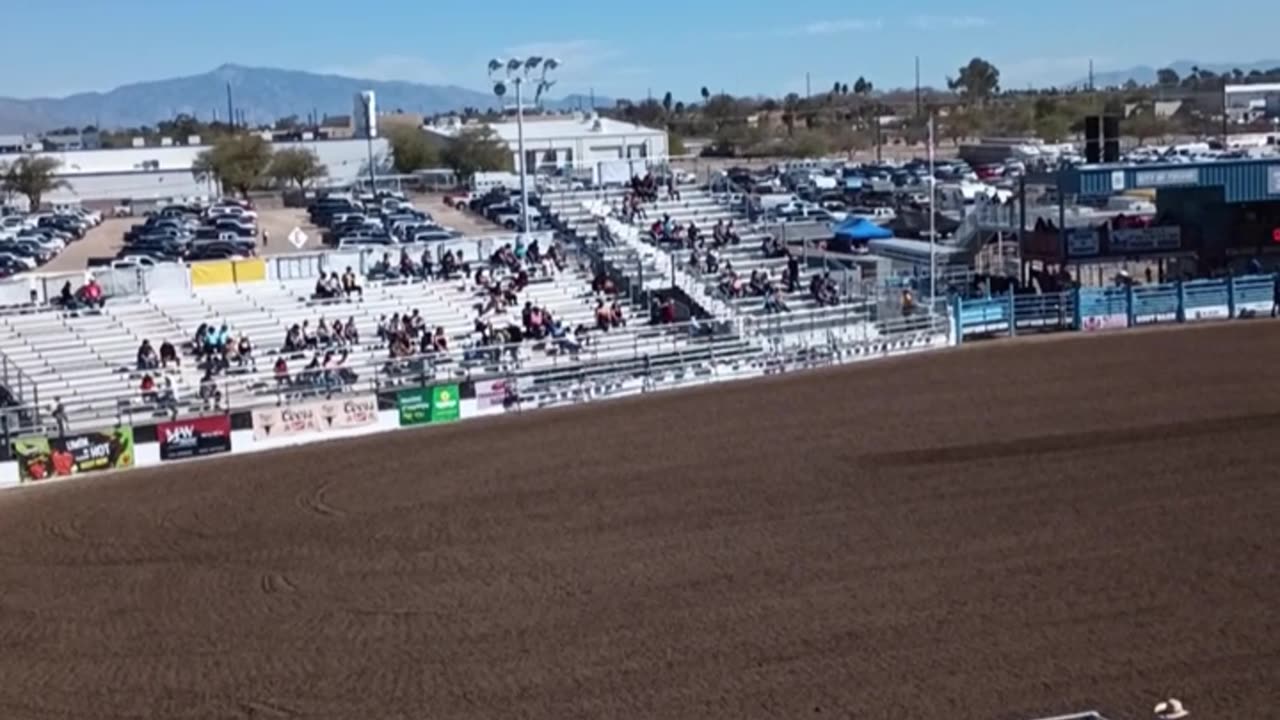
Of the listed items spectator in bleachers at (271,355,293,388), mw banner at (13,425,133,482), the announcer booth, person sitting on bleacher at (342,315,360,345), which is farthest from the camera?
the announcer booth

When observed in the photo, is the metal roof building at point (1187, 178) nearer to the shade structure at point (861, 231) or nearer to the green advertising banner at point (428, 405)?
the shade structure at point (861, 231)

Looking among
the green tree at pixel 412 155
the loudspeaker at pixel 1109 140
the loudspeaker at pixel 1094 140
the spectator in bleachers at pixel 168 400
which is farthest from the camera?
the green tree at pixel 412 155

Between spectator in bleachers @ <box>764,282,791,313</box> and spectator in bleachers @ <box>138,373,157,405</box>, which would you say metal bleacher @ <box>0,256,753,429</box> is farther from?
spectator in bleachers @ <box>764,282,791,313</box>

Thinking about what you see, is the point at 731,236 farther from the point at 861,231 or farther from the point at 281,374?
the point at 281,374

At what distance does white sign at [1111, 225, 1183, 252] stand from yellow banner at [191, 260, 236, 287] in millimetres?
20431

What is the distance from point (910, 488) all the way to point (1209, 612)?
626 centimetres

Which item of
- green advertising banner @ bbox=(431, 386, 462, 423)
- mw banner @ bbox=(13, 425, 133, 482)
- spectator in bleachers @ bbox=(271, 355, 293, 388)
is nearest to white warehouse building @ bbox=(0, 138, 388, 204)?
spectator in bleachers @ bbox=(271, 355, 293, 388)

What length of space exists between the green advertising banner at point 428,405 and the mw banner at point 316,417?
1.75 feet

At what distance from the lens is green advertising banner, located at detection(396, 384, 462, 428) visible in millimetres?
29156

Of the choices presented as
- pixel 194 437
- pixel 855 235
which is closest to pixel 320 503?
pixel 194 437

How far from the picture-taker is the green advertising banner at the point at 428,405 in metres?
29.2

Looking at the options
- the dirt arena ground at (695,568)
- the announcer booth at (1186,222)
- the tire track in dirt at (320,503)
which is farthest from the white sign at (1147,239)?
the tire track in dirt at (320,503)

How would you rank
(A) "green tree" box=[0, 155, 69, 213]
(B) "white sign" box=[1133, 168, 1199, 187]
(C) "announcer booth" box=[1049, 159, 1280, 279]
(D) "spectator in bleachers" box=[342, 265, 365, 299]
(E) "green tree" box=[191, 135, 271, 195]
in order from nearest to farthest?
(D) "spectator in bleachers" box=[342, 265, 365, 299]
(B) "white sign" box=[1133, 168, 1199, 187]
(C) "announcer booth" box=[1049, 159, 1280, 279]
(E) "green tree" box=[191, 135, 271, 195]
(A) "green tree" box=[0, 155, 69, 213]

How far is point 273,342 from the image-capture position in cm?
3472
